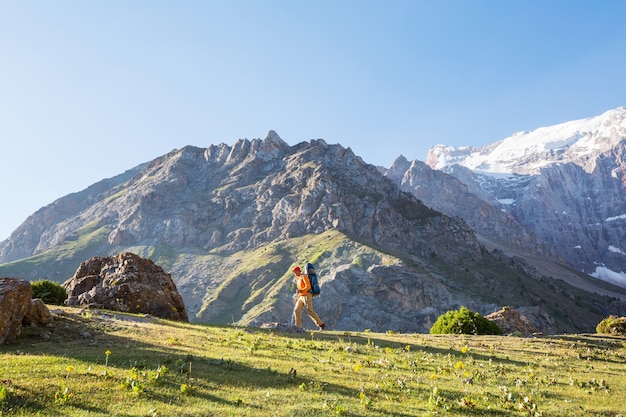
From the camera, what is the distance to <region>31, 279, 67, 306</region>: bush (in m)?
29.1

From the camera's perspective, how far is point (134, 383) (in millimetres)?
10609

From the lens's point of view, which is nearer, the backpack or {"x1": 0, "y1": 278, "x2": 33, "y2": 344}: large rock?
{"x1": 0, "y1": 278, "x2": 33, "y2": 344}: large rock

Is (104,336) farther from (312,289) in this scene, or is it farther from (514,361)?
(514,361)

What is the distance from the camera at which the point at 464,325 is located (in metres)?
34.0

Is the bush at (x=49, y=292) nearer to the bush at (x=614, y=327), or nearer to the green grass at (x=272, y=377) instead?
the green grass at (x=272, y=377)

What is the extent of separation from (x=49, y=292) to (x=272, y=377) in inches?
918

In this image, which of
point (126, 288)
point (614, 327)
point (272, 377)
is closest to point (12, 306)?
point (272, 377)

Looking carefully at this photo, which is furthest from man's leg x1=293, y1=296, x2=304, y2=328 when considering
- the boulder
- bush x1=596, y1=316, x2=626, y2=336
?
bush x1=596, y1=316, x2=626, y2=336

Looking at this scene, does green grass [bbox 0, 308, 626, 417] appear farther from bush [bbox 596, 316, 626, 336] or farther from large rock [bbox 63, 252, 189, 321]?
bush [bbox 596, 316, 626, 336]

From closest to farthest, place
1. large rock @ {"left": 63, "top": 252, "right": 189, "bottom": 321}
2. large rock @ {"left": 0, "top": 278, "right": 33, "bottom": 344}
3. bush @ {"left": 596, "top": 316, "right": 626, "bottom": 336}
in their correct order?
large rock @ {"left": 0, "top": 278, "right": 33, "bottom": 344}, large rock @ {"left": 63, "top": 252, "right": 189, "bottom": 321}, bush @ {"left": 596, "top": 316, "right": 626, "bottom": 336}

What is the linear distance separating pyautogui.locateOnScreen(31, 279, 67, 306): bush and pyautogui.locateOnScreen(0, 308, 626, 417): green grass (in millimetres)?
10094

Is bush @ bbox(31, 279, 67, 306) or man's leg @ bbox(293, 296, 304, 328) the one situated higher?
bush @ bbox(31, 279, 67, 306)

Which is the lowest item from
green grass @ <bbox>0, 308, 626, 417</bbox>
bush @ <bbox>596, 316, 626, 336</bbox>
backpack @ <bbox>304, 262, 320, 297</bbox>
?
bush @ <bbox>596, 316, 626, 336</bbox>

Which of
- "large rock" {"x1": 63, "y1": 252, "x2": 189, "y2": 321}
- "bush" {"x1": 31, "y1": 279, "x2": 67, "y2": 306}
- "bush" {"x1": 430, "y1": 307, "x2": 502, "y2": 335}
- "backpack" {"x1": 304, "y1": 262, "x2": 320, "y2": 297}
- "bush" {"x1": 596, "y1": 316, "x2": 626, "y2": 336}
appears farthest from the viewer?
"bush" {"x1": 596, "y1": 316, "x2": 626, "y2": 336}
